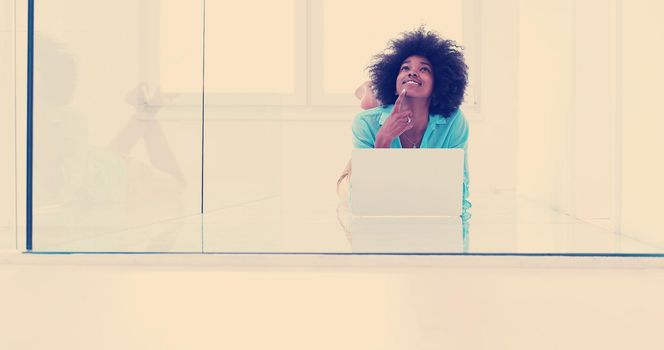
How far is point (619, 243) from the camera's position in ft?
5.23

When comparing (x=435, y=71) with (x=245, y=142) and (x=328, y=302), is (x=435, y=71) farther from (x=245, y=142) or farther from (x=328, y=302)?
(x=328, y=302)

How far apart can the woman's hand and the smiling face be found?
17cm

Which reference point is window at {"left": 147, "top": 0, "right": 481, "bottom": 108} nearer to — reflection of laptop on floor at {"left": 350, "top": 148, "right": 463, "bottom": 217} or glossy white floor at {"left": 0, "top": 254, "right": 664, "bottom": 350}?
reflection of laptop on floor at {"left": 350, "top": 148, "right": 463, "bottom": 217}

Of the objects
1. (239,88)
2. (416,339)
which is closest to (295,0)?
(239,88)

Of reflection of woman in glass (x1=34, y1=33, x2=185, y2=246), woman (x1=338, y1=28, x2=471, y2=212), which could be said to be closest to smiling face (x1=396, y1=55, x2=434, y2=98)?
woman (x1=338, y1=28, x2=471, y2=212)

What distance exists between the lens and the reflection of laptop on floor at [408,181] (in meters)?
2.03

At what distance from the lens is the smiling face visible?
2.54 metres

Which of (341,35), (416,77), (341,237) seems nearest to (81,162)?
(341,237)

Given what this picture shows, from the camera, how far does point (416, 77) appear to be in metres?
2.55

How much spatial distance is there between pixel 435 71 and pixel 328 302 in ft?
6.06

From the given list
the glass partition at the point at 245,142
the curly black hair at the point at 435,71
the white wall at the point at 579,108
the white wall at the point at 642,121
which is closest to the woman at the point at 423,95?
the curly black hair at the point at 435,71

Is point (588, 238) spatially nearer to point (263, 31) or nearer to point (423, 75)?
point (423, 75)

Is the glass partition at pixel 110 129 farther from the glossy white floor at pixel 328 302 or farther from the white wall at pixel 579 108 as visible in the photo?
the white wall at pixel 579 108

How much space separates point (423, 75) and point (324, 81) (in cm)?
188
